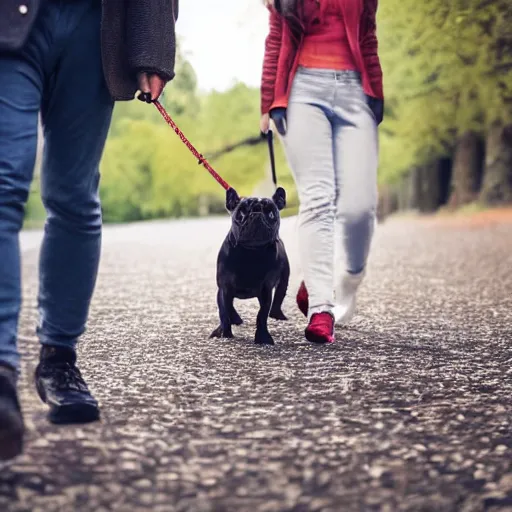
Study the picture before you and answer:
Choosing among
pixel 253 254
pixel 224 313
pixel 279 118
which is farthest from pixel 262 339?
pixel 279 118

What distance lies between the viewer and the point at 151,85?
2.96m

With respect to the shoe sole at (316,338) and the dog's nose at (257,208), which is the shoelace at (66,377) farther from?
the shoe sole at (316,338)

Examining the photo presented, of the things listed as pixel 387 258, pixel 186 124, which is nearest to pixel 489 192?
pixel 186 124

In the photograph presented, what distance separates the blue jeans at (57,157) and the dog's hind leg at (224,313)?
4.57 feet

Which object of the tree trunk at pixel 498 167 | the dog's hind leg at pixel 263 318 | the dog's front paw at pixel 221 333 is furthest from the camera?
the tree trunk at pixel 498 167

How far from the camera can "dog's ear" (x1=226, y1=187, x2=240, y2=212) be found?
4.30 metres

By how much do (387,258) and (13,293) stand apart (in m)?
8.72

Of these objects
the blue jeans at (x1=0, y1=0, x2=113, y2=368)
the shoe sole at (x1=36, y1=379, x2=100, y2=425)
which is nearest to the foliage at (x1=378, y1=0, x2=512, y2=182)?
the blue jeans at (x1=0, y1=0, x2=113, y2=368)

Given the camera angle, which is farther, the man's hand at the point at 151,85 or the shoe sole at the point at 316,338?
the shoe sole at the point at 316,338

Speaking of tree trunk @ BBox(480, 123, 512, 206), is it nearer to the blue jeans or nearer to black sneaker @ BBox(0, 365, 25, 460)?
the blue jeans

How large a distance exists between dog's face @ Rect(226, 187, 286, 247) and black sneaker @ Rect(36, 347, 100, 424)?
134 centimetres

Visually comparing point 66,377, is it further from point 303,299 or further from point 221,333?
point 303,299

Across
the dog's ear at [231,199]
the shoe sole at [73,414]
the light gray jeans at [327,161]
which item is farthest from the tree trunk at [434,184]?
the shoe sole at [73,414]

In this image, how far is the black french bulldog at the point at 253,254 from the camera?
412 cm
